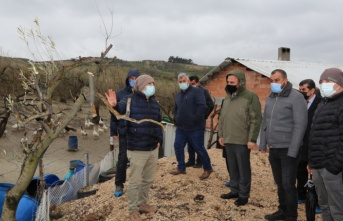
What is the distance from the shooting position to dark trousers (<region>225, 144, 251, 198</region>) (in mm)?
4410

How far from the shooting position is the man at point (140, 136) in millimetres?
4094

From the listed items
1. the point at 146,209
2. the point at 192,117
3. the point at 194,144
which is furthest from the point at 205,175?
the point at 146,209

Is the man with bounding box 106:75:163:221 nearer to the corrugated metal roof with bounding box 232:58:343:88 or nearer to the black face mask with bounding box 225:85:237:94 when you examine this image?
the black face mask with bounding box 225:85:237:94

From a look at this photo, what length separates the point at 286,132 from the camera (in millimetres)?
3822

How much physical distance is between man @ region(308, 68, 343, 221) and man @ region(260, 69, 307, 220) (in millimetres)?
368

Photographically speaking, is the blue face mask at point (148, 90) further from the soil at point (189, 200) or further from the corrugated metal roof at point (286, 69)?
the corrugated metal roof at point (286, 69)

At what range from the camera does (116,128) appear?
5262mm

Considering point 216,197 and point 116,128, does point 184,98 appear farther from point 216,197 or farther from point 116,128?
point 216,197

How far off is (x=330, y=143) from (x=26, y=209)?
490 cm

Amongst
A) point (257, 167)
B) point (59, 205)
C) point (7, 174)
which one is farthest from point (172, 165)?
point (7, 174)

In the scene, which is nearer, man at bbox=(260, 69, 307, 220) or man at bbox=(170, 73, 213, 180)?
man at bbox=(260, 69, 307, 220)

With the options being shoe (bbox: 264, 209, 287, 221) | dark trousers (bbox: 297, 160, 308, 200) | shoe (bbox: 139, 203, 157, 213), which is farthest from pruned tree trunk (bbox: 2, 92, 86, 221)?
dark trousers (bbox: 297, 160, 308, 200)

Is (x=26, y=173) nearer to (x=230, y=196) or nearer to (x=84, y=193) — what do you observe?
(x=84, y=193)

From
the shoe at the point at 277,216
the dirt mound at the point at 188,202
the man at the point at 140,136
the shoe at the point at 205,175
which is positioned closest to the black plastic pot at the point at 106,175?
the dirt mound at the point at 188,202
